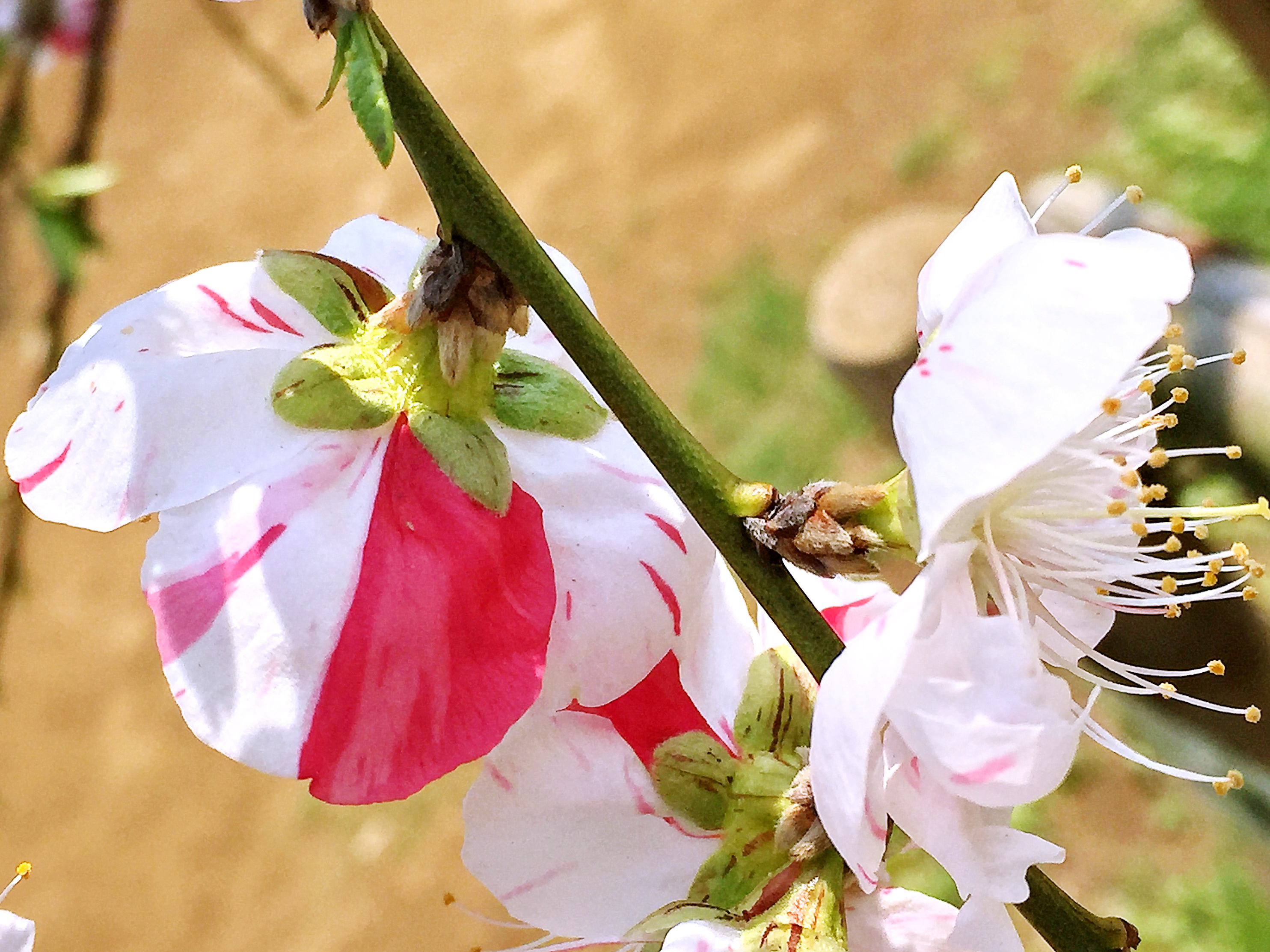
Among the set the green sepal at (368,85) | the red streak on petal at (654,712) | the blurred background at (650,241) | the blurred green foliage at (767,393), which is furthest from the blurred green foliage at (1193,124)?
the green sepal at (368,85)

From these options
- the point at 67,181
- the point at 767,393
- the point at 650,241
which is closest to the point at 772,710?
the point at 67,181

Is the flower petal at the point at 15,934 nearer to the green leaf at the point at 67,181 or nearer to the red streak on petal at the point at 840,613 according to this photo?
the red streak on petal at the point at 840,613

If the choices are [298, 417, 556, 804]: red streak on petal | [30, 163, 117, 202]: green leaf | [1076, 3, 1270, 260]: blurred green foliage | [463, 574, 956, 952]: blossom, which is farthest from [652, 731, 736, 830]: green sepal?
[1076, 3, 1270, 260]: blurred green foliage

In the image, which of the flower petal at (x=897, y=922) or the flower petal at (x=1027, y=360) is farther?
the flower petal at (x=897, y=922)

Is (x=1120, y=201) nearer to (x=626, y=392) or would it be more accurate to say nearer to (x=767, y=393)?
(x=626, y=392)

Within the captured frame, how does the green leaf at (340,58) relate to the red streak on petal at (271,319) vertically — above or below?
above

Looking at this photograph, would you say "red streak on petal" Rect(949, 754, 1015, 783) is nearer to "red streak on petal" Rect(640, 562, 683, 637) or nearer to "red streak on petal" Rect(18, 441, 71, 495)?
"red streak on petal" Rect(640, 562, 683, 637)

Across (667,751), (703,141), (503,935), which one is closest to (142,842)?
(503,935)
